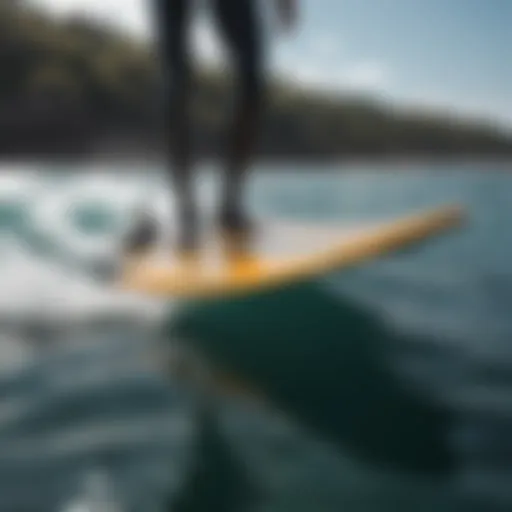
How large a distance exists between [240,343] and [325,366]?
185 millimetres

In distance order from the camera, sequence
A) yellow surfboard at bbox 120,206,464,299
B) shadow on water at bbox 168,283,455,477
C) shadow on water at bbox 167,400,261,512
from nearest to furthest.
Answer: shadow on water at bbox 167,400,261,512
shadow on water at bbox 168,283,455,477
yellow surfboard at bbox 120,206,464,299

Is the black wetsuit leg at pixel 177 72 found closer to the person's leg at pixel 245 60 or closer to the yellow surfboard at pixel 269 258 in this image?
the person's leg at pixel 245 60

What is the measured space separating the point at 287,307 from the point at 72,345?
44 centimetres

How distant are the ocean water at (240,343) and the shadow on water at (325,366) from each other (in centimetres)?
1

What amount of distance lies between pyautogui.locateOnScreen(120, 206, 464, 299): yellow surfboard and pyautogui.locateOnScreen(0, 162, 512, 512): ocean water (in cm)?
4

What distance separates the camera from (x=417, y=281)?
1.70 m

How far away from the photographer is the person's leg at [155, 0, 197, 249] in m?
1.48

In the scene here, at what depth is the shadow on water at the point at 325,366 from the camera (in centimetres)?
144

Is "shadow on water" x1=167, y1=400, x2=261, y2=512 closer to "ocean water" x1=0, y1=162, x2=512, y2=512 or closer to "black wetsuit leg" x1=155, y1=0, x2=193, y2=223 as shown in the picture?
"ocean water" x1=0, y1=162, x2=512, y2=512

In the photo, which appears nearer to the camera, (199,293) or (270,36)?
(270,36)

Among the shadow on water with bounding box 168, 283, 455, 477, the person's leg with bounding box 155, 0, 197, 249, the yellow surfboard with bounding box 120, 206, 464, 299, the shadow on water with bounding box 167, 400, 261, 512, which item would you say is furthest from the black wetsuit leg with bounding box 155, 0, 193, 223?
the shadow on water with bounding box 167, 400, 261, 512

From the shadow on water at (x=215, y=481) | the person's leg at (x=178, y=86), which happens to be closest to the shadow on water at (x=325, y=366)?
the shadow on water at (x=215, y=481)

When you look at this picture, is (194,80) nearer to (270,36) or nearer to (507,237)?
(270,36)

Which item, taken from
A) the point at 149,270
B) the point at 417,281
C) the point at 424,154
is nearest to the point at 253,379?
the point at 149,270
